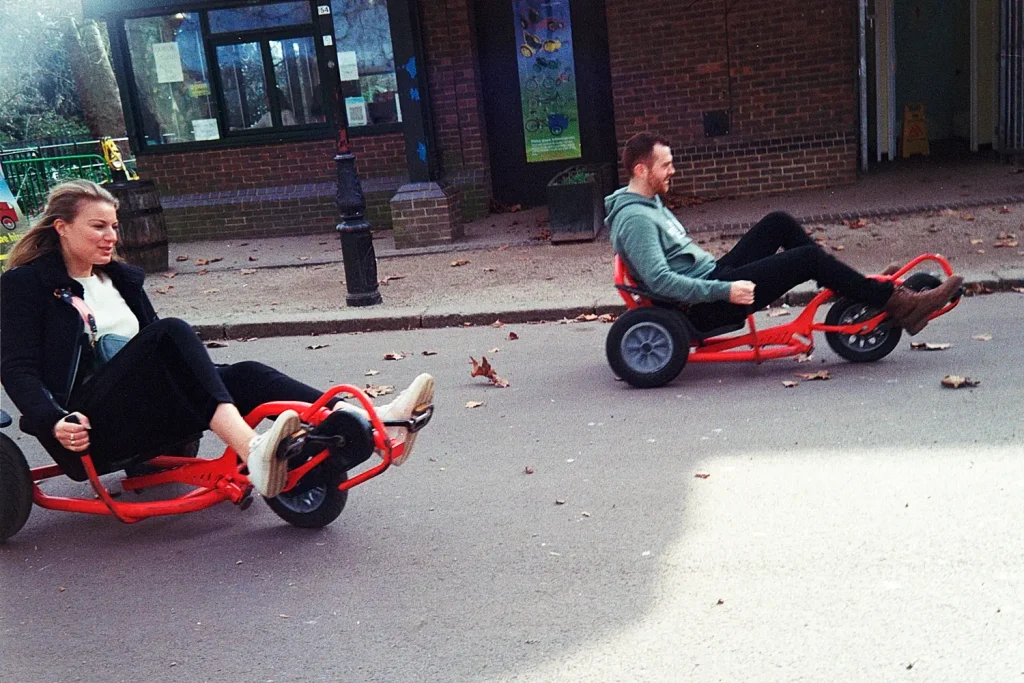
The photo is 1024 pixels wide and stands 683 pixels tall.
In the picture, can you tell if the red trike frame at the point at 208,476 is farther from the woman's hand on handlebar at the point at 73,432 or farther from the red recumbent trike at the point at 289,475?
the woman's hand on handlebar at the point at 73,432

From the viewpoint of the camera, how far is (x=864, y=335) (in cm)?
639

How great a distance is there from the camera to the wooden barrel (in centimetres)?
1198

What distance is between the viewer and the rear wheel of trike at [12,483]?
184 inches

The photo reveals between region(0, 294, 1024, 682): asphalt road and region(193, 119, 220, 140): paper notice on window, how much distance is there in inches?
382

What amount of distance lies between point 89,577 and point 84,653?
2.29 ft

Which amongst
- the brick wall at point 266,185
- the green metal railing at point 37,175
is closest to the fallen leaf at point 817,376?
the brick wall at point 266,185

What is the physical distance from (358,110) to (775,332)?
940 cm

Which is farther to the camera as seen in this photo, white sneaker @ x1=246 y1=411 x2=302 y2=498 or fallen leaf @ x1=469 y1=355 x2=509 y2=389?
fallen leaf @ x1=469 y1=355 x2=509 y2=389

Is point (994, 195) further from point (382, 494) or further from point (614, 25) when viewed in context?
point (382, 494)

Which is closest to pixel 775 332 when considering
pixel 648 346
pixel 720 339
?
pixel 720 339

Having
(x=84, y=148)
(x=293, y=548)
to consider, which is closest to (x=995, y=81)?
(x=293, y=548)

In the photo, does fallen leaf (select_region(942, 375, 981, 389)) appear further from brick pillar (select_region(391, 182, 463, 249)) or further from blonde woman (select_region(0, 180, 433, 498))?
brick pillar (select_region(391, 182, 463, 249))

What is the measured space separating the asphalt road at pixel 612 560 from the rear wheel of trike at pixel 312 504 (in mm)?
84

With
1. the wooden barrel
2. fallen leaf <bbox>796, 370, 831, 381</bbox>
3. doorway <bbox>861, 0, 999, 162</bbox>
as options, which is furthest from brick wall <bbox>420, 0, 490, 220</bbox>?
fallen leaf <bbox>796, 370, 831, 381</bbox>
